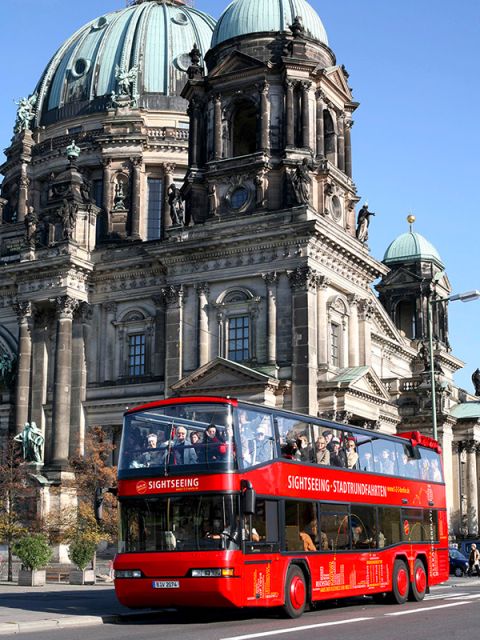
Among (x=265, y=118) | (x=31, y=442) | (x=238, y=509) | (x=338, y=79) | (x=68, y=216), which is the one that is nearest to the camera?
(x=238, y=509)

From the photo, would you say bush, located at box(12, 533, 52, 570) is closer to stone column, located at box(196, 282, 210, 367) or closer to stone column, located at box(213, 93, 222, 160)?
stone column, located at box(196, 282, 210, 367)

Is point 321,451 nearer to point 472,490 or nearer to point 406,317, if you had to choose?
point 472,490

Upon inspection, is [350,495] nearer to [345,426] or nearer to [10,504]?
[345,426]

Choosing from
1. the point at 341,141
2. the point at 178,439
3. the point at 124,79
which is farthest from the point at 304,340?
the point at 124,79

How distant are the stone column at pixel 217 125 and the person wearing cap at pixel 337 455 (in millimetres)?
31420

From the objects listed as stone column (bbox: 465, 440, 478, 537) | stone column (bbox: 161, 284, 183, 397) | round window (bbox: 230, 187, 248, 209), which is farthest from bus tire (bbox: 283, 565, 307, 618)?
stone column (bbox: 465, 440, 478, 537)

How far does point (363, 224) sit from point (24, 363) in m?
21.3

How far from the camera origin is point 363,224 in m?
56.6

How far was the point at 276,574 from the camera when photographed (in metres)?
22.3

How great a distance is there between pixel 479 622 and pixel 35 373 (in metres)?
42.0

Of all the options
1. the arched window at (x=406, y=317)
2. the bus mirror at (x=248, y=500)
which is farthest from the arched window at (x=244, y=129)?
the bus mirror at (x=248, y=500)

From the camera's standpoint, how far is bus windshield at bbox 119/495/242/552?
21.5 meters

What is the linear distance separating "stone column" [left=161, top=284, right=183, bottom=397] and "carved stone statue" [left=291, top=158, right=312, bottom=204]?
8370 millimetres

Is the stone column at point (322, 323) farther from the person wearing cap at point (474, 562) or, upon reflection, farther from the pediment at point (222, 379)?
the person wearing cap at point (474, 562)
